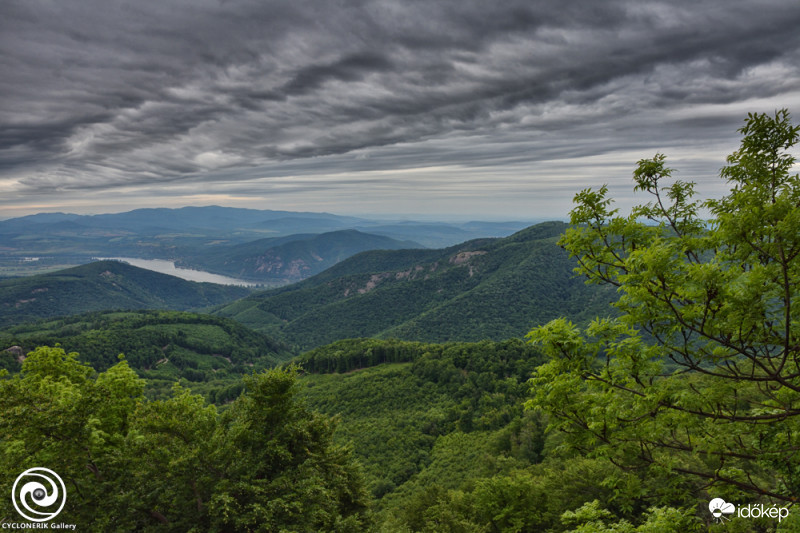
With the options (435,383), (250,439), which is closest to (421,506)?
(250,439)

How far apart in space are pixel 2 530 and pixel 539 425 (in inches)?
2041

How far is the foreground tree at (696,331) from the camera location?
6.69 metres

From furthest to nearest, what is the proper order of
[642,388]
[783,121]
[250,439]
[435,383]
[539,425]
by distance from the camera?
[435,383] → [539,425] → [250,439] → [642,388] → [783,121]

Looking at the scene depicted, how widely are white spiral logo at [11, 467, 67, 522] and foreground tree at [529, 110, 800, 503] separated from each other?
20.8 m

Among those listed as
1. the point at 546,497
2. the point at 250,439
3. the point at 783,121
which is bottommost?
the point at 546,497

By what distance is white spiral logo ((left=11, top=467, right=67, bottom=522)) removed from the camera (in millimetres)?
15422

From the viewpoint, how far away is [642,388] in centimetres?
880

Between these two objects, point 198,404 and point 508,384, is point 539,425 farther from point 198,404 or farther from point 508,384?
point 198,404

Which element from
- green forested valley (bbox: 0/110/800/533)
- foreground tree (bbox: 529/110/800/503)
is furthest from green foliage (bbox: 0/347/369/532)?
foreground tree (bbox: 529/110/800/503)

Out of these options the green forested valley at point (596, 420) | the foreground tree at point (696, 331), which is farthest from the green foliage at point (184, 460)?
the foreground tree at point (696, 331)

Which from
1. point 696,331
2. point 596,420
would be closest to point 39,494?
point 596,420

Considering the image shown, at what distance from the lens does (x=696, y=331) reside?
7.28 m

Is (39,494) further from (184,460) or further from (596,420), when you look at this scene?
(596,420)

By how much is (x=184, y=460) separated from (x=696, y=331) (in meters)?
20.5
